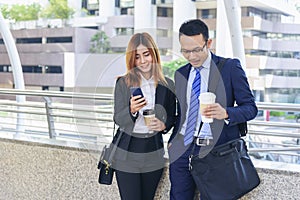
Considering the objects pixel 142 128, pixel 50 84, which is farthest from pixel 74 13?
pixel 142 128

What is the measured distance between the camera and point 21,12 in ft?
14.2

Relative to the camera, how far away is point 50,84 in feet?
13.4

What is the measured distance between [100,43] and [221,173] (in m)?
1.34

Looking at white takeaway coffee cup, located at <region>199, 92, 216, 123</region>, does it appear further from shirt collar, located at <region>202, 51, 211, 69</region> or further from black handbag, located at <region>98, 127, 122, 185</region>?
black handbag, located at <region>98, 127, 122, 185</region>

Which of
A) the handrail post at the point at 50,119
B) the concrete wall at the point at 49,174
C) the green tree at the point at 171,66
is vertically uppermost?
the green tree at the point at 171,66

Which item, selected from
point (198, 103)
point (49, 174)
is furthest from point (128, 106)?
point (49, 174)

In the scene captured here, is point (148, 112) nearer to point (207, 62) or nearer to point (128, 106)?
point (128, 106)

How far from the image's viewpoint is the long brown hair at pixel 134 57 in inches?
78.7

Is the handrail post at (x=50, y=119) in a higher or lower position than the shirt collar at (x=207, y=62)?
lower

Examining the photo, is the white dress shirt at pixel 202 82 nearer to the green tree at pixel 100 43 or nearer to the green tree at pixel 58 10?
the green tree at pixel 100 43

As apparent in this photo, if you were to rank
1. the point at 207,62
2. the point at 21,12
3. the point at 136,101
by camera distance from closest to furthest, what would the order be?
the point at 207,62
the point at 136,101
the point at 21,12

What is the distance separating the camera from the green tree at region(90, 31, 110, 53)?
2505 mm

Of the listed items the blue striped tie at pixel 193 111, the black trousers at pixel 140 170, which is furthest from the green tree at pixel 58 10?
the blue striped tie at pixel 193 111

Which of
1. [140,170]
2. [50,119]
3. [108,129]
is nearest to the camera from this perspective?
[140,170]
